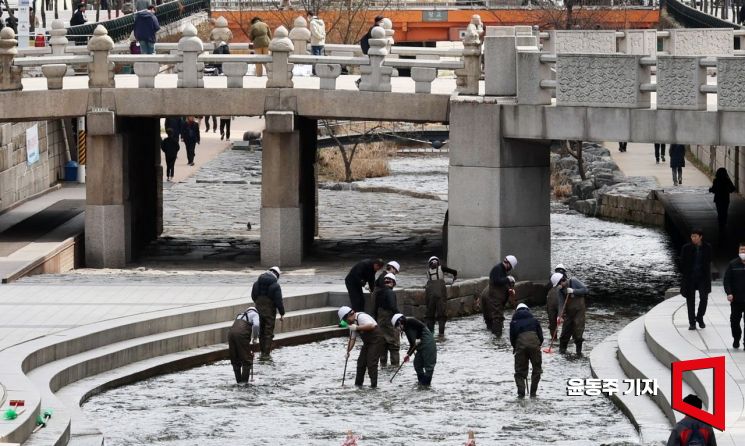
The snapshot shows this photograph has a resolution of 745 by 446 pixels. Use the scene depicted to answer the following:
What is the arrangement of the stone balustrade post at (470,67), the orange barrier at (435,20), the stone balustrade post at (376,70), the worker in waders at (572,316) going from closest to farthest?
the worker in waders at (572,316), the stone balustrade post at (470,67), the stone balustrade post at (376,70), the orange barrier at (435,20)

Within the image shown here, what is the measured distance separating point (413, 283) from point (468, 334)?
2952mm

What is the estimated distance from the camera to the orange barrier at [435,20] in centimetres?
7306

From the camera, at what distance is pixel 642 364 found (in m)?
26.3

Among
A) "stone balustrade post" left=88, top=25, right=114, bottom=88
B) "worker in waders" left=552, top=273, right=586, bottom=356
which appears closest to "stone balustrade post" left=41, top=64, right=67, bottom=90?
"stone balustrade post" left=88, top=25, right=114, bottom=88

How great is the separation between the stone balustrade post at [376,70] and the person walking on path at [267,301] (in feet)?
30.8

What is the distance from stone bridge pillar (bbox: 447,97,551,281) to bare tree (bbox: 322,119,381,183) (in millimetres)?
20711

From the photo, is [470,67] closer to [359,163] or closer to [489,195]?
[489,195]

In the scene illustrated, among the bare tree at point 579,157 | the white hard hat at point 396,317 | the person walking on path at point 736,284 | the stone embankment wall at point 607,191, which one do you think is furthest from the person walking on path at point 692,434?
the bare tree at point 579,157

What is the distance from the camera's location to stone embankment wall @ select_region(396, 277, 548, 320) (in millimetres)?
32688

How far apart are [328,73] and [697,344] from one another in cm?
1339

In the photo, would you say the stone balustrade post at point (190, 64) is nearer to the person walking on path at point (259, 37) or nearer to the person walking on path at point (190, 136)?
the person walking on path at point (259, 37)

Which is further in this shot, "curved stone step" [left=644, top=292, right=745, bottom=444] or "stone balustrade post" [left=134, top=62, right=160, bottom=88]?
"stone balustrade post" [left=134, top=62, right=160, bottom=88]

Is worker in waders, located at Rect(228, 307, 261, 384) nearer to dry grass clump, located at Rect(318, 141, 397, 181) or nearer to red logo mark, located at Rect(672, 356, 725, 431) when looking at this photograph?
red logo mark, located at Rect(672, 356, 725, 431)

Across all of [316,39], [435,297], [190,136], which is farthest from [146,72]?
[190,136]
